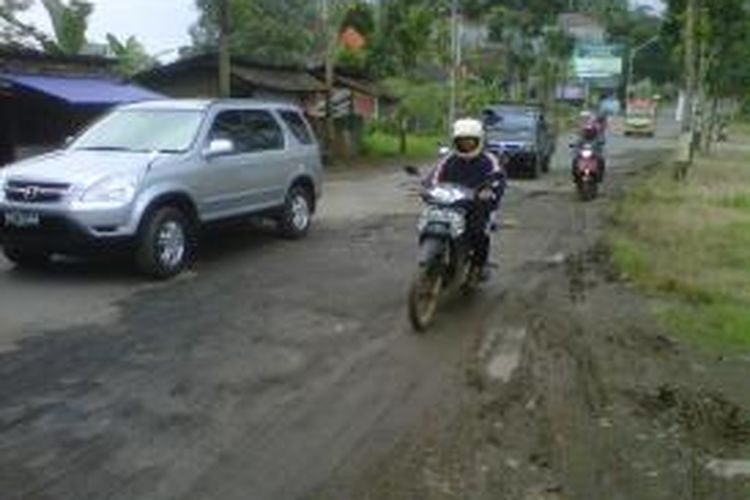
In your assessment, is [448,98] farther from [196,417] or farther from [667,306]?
[196,417]

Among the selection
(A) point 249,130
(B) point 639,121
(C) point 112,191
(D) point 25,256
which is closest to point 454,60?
(A) point 249,130

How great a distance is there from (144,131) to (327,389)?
21.2 ft

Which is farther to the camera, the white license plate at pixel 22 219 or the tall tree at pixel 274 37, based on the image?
the tall tree at pixel 274 37

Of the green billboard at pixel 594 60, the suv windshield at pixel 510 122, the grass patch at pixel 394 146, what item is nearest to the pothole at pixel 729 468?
the suv windshield at pixel 510 122

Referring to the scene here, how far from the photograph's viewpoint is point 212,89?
127 feet

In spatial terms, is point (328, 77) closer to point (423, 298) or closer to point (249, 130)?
point (249, 130)

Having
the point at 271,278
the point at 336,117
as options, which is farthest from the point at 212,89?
the point at 271,278

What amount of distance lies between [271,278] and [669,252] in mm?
5694

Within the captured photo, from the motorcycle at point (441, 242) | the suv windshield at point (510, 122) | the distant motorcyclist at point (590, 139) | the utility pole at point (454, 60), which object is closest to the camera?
the motorcycle at point (441, 242)

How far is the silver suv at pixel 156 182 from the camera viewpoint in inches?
499

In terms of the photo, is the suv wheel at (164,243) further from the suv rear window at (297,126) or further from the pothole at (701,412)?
the pothole at (701,412)

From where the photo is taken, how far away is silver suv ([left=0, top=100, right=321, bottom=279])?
1268cm

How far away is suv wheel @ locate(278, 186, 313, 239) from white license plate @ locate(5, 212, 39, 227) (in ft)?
14.3

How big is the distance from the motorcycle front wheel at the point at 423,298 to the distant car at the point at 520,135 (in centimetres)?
2029
